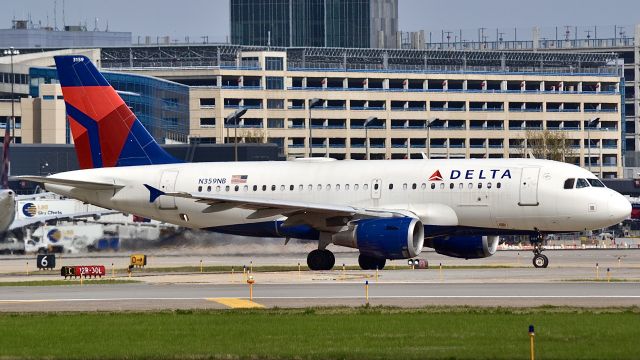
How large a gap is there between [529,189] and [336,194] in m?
8.49

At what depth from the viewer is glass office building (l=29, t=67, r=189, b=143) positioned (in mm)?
150750

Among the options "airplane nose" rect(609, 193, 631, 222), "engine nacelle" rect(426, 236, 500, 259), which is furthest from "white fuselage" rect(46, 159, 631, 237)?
"engine nacelle" rect(426, 236, 500, 259)

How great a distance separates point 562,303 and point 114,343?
550 inches

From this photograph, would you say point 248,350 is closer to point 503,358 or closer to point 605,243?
point 503,358

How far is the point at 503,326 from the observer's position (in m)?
33.2

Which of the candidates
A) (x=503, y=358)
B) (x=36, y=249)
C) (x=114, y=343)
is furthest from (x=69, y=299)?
(x=36, y=249)

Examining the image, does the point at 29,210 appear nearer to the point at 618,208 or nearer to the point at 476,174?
the point at 476,174

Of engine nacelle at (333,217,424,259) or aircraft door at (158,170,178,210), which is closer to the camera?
engine nacelle at (333,217,424,259)

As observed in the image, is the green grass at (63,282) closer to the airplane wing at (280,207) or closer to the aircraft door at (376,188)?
the airplane wing at (280,207)

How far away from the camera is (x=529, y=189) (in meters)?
56.3

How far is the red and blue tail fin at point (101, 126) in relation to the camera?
63.3m

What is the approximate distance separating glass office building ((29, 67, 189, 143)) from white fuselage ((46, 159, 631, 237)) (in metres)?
83.0

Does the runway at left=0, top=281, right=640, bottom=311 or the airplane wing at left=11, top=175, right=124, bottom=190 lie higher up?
the airplane wing at left=11, top=175, right=124, bottom=190

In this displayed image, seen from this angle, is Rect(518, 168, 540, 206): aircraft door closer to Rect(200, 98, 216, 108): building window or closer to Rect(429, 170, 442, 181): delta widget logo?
Rect(429, 170, 442, 181): delta widget logo
